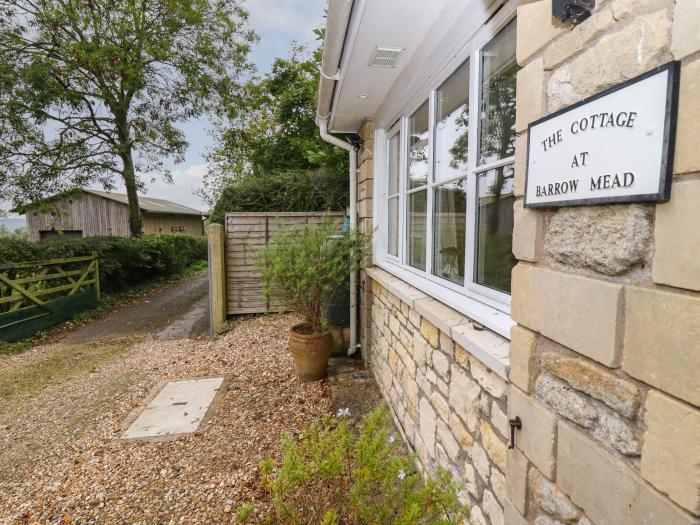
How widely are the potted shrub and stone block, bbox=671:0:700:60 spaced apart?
122 inches

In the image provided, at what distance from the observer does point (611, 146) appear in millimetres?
826

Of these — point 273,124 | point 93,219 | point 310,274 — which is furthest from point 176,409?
point 93,219

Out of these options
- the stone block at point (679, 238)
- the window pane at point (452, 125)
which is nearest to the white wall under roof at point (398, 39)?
the window pane at point (452, 125)

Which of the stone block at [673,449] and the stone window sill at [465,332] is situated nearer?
the stone block at [673,449]

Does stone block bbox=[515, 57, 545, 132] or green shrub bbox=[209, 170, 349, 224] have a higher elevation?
green shrub bbox=[209, 170, 349, 224]

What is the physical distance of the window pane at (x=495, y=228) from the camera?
1.71 metres

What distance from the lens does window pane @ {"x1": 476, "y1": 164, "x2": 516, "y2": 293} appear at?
1.71 meters

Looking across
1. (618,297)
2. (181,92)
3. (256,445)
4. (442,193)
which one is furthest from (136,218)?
(618,297)

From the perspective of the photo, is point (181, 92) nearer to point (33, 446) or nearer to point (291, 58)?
point (291, 58)

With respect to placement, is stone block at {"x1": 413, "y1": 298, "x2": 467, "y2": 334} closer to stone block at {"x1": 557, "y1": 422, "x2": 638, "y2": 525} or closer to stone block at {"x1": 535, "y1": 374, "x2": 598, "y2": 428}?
stone block at {"x1": 535, "y1": 374, "x2": 598, "y2": 428}

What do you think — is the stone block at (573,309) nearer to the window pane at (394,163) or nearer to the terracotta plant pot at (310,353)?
the window pane at (394,163)

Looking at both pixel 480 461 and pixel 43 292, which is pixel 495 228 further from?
pixel 43 292

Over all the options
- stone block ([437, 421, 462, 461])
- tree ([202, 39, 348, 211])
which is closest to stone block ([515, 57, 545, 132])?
stone block ([437, 421, 462, 461])

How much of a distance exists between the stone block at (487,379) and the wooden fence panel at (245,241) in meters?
4.56
